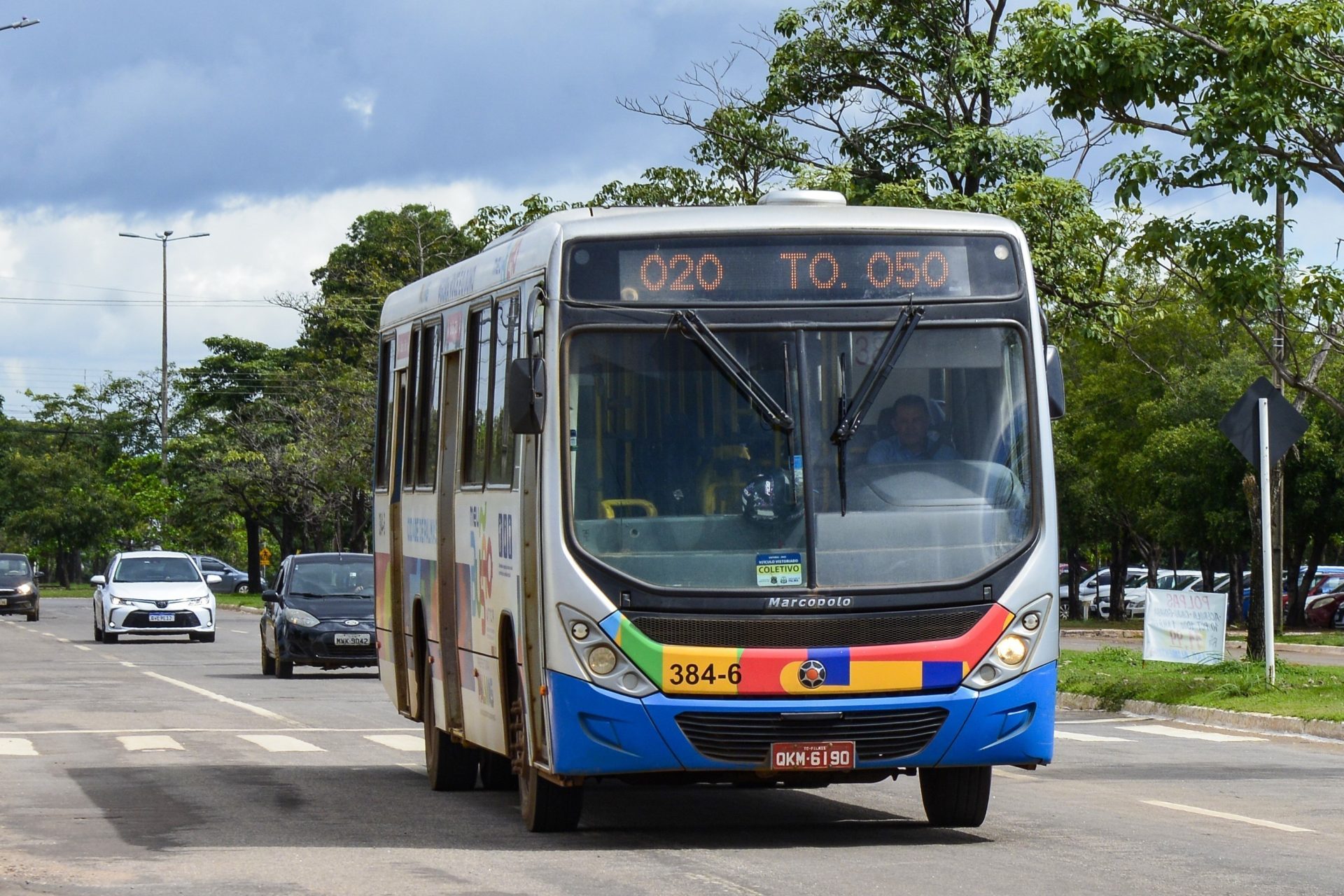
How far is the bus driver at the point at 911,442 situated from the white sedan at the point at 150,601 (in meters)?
30.8

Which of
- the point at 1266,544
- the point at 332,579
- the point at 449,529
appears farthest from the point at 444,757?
the point at 332,579

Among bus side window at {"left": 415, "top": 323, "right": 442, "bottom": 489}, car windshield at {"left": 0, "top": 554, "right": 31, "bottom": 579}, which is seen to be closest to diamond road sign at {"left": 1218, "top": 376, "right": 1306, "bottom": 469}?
bus side window at {"left": 415, "top": 323, "right": 442, "bottom": 489}

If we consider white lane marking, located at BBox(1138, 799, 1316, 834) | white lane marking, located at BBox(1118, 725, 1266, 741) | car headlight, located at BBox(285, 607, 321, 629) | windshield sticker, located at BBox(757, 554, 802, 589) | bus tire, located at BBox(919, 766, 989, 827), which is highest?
windshield sticker, located at BBox(757, 554, 802, 589)

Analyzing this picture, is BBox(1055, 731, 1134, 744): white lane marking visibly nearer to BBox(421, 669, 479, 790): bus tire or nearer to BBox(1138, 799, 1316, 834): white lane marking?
BBox(1138, 799, 1316, 834): white lane marking

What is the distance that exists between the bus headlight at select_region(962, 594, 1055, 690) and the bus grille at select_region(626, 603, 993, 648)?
36cm

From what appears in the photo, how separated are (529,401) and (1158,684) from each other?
13726 millimetres

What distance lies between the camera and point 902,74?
28.8m

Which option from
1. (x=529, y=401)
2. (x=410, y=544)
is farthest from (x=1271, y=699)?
(x=529, y=401)

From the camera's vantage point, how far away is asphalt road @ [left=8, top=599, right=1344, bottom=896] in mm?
9281

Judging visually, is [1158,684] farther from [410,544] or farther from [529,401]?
[529,401]

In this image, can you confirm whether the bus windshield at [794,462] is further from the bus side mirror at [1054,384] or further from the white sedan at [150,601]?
the white sedan at [150,601]

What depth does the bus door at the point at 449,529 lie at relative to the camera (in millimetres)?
12391

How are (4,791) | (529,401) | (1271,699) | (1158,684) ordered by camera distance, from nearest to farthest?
1. (529,401)
2. (4,791)
3. (1271,699)
4. (1158,684)

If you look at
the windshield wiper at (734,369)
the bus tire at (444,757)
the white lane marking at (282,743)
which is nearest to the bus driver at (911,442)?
the windshield wiper at (734,369)
